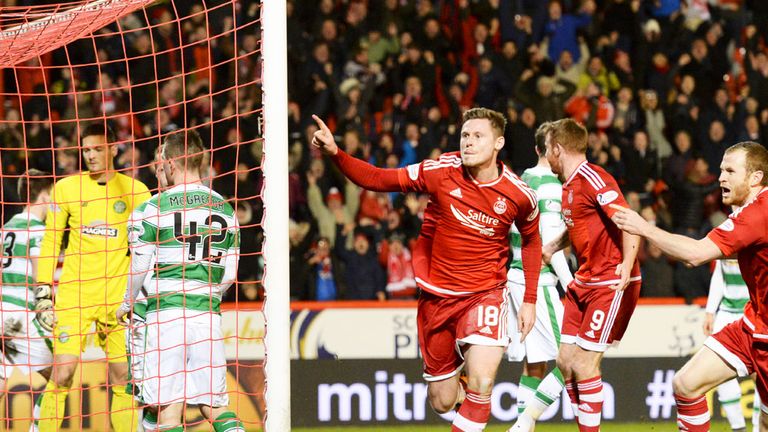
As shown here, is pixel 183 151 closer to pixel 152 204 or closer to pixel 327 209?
pixel 152 204

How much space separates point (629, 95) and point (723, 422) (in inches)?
198

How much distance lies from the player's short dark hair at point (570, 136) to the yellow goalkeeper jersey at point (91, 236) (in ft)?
9.35

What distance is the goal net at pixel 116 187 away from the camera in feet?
21.7

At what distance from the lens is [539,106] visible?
1342 cm

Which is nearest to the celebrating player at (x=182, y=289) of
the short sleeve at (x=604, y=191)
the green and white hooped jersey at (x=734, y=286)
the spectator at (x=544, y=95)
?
the short sleeve at (x=604, y=191)

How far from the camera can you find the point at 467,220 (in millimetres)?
6922

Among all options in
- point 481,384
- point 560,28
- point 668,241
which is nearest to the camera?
Answer: point 668,241

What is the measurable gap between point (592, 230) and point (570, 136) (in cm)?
63

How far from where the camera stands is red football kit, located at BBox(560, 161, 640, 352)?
7238 mm

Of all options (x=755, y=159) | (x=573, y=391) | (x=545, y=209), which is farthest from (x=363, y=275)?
(x=755, y=159)

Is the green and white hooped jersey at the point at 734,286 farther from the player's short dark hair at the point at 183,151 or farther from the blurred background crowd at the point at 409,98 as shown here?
the player's short dark hair at the point at 183,151

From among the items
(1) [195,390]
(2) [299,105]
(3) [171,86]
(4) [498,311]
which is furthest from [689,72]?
(1) [195,390]

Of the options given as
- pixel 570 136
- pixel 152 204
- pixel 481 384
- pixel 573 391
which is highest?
pixel 570 136

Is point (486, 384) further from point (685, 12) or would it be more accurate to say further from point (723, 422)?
point (685, 12)
